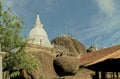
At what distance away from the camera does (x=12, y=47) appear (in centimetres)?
2655

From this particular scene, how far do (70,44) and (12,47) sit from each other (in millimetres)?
34246

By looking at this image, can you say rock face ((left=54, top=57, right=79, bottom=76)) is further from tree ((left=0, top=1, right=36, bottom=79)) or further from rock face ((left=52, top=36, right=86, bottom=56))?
rock face ((left=52, top=36, right=86, bottom=56))

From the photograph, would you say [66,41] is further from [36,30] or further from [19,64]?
[19,64]

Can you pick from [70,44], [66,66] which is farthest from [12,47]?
[70,44]

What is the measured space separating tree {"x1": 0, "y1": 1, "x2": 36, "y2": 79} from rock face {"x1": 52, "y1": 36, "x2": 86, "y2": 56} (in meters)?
32.8

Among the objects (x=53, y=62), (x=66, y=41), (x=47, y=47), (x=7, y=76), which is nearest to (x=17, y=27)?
(x=7, y=76)

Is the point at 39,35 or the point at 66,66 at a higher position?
the point at 39,35

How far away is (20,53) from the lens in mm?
26047

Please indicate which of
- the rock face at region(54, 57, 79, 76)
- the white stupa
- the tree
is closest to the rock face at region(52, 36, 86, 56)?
the white stupa

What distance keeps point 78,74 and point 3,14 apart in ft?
37.7

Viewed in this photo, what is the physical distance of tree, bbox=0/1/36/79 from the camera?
26.1 meters

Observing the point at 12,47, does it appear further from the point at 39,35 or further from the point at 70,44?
the point at 70,44

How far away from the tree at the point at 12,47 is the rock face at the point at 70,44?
3276 centimetres

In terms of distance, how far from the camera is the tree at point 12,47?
2608 cm
